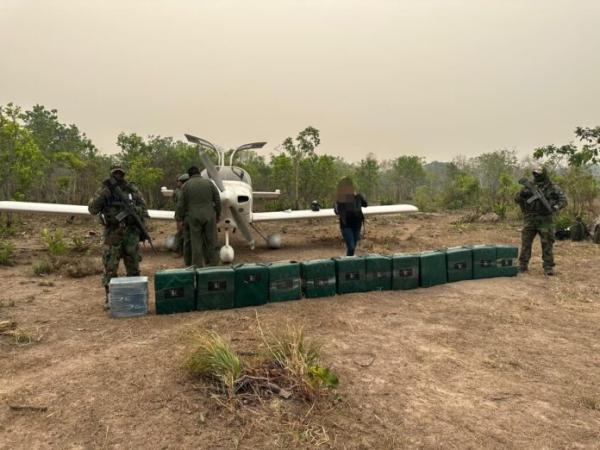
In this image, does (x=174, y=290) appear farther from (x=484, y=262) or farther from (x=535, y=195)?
(x=535, y=195)

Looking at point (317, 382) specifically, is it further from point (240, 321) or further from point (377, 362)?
point (240, 321)

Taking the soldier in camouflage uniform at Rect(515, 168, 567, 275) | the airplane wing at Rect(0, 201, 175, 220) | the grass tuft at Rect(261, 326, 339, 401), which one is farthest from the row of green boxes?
the airplane wing at Rect(0, 201, 175, 220)

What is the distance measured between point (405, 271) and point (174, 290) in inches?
157

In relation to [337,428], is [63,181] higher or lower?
higher

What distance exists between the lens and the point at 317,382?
126 inches

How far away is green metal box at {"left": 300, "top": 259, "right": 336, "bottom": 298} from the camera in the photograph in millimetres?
6250

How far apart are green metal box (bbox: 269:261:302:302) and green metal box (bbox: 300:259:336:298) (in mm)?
154

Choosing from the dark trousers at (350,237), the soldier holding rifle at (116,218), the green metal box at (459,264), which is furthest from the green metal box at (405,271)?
the soldier holding rifle at (116,218)

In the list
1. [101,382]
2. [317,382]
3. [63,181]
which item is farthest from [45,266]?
[63,181]

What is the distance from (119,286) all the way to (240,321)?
1.83 m

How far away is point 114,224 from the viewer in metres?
6.00

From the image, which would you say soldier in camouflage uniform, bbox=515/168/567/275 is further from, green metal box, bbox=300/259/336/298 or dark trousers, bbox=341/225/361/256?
green metal box, bbox=300/259/336/298

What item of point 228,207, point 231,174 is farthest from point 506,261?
point 231,174

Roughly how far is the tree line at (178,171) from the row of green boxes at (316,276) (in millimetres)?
10986
